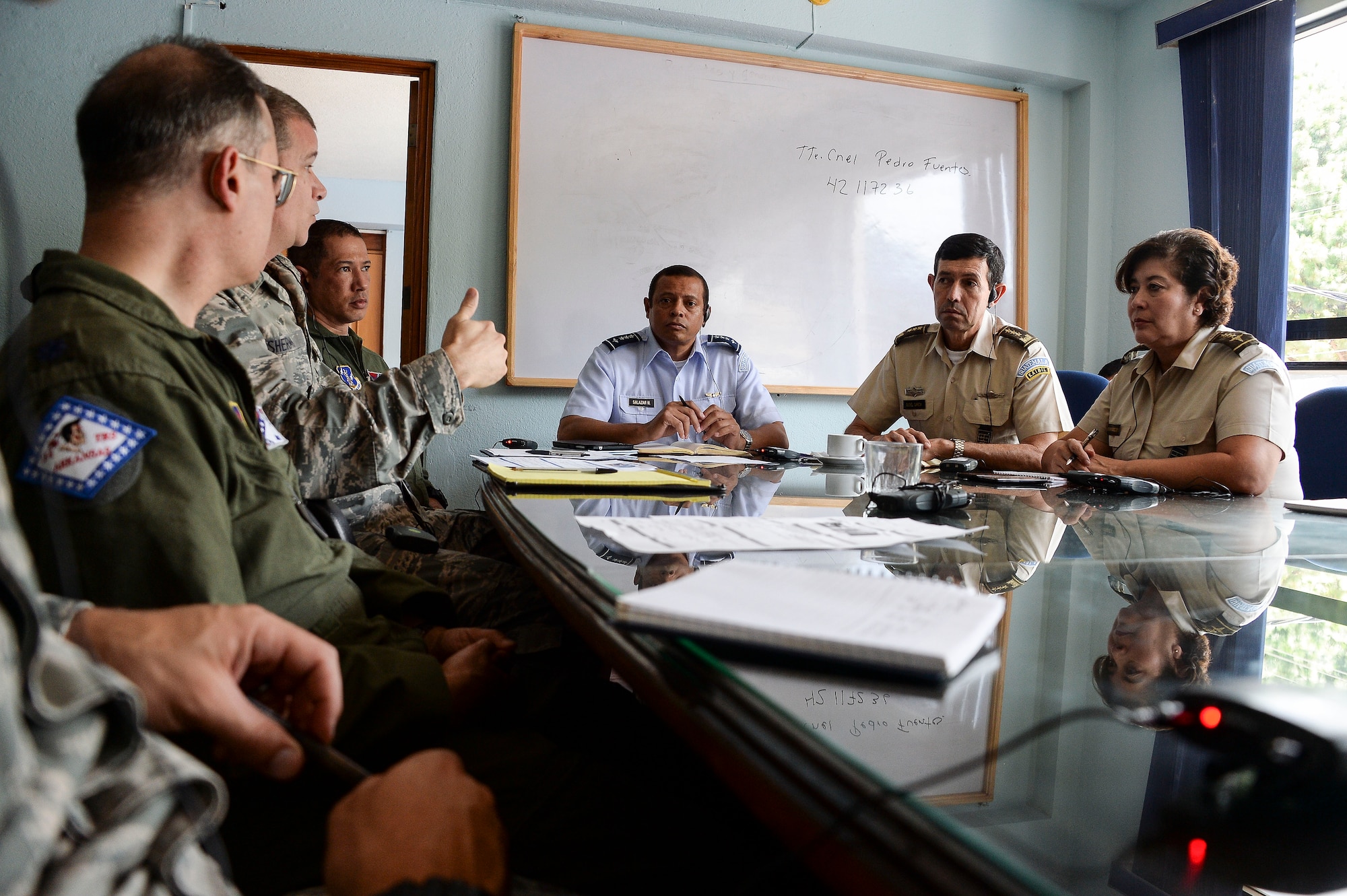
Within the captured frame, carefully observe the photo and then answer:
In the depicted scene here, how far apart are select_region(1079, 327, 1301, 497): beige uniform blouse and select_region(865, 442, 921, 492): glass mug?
0.77 metres

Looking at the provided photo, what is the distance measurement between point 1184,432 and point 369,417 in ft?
5.98

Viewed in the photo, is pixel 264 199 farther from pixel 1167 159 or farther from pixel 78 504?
pixel 1167 159

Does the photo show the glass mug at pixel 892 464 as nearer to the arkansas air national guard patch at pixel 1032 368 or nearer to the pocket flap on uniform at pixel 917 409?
the arkansas air national guard patch at pixel 1032 368

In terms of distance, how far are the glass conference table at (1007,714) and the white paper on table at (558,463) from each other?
73cm

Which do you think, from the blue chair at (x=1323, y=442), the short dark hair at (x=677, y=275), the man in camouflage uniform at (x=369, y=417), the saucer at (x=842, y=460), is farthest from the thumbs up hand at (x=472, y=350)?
the blue chair at (x=1323, y=442)

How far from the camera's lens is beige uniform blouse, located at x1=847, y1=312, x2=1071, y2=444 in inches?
99.4

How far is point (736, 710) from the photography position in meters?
0.42

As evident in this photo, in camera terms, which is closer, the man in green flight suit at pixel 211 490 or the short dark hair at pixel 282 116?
the man in green flight suit at pixel 211 490

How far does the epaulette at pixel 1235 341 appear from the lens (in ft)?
6.58

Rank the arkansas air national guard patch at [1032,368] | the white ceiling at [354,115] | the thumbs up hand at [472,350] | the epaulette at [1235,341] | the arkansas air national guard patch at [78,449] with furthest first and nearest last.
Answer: the white ceiling at [354,115]
the arkansas air national guard patch at [1032,368]
the epaulette at [1235,341]
the thumbs up hand at [472,350]
the arkansas air national guard patch at [78,449]

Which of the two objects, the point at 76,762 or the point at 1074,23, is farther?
the point at 1074,23

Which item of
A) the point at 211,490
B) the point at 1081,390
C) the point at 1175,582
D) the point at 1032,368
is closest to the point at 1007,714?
the point at 1175,582

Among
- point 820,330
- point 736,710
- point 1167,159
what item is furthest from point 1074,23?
point 736,710

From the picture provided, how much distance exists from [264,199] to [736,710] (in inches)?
34.6
